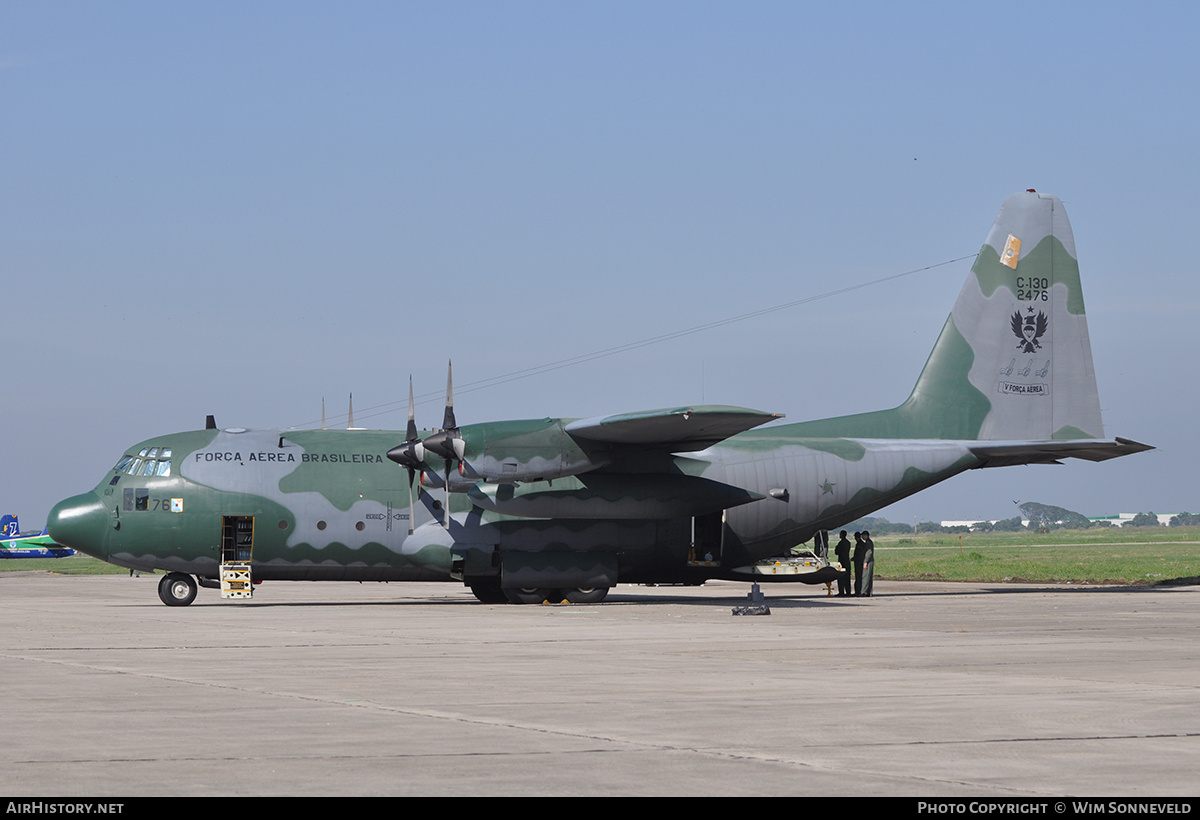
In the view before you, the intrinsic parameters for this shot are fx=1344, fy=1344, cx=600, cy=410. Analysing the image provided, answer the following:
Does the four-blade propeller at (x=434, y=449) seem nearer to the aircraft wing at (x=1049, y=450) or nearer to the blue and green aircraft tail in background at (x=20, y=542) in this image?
the aircraft wing at (x=1049, y=450)

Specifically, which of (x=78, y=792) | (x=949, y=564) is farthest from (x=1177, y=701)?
(x=949, y=564)

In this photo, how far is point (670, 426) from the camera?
26547 mm

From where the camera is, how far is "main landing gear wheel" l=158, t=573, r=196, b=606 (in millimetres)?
28703

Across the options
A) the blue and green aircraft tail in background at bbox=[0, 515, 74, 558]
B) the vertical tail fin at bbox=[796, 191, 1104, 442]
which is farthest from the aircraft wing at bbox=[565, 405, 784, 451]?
the blue and green aircraft tail in background at bbox=[0, 515, 74, 558]

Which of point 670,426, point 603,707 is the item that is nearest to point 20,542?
point 670,426

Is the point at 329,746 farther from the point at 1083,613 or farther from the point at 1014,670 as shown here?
the point at 1083,613

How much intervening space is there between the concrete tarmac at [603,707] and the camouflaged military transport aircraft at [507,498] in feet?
15.4

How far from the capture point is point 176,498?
28.1 metres

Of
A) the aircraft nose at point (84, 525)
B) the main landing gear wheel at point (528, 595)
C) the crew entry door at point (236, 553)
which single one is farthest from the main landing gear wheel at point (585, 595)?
the aircraft nose at point (84, 525)

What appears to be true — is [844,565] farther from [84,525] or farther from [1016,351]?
[84,525]

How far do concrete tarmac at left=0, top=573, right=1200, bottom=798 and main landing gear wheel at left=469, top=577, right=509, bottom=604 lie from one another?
652cm

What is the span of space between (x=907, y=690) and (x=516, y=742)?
15.4 ft

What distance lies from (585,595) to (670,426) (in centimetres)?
560

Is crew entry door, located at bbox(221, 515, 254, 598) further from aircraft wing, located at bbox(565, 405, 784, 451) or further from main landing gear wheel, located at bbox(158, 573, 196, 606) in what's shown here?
aircraft wing, located at bbox(565, 405, 784, 451)
